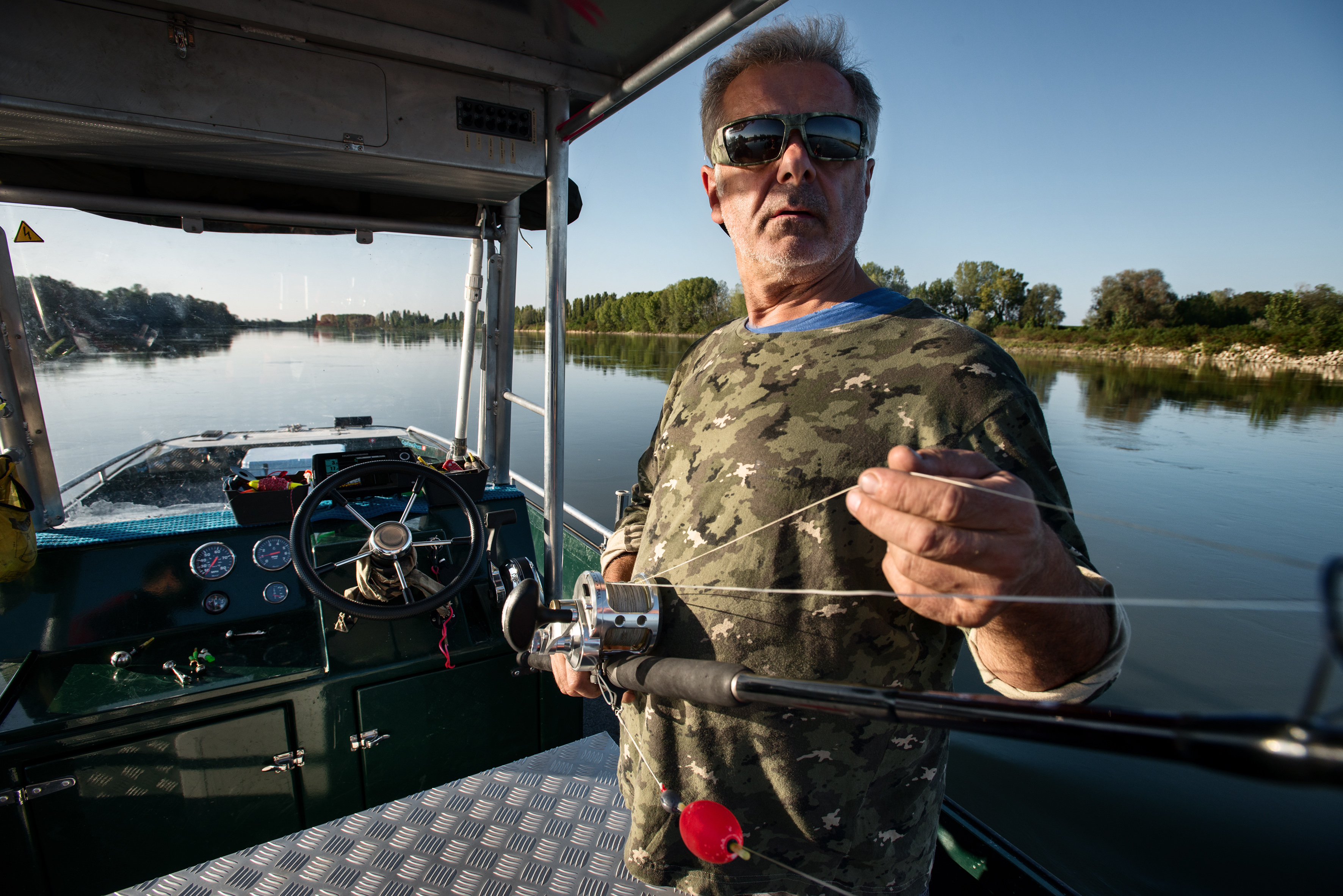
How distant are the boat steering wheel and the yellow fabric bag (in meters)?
0.88

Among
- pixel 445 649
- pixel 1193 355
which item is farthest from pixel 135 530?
pixel 1193 355

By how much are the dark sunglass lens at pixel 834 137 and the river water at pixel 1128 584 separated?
109 cm

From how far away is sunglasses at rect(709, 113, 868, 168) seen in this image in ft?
4.39

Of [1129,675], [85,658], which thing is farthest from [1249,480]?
[85,658]

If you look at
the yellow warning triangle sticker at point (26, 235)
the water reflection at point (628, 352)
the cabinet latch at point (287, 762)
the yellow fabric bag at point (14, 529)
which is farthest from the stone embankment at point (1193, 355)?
the yellow fabric bag at point (14, 529)

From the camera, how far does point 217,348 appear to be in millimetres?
3203

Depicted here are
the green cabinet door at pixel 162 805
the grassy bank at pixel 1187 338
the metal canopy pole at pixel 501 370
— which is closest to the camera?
the green cabinet door at pixel 162 805

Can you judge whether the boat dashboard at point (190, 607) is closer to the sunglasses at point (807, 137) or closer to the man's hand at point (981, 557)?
the sunglasses at point (807, 137)

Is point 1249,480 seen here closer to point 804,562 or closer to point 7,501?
point 804,562

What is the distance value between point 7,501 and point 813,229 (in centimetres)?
286

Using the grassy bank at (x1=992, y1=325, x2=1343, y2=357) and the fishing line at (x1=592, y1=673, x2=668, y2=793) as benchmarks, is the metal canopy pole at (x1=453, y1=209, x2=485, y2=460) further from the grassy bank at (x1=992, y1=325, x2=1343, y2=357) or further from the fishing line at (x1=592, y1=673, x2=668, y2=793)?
the grassy bank at (x1=992, y1=325, x2=1343, y2=357)

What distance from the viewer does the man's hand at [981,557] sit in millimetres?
705

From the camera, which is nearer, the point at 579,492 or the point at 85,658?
the point at 85,658

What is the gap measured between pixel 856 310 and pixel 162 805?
275cm
